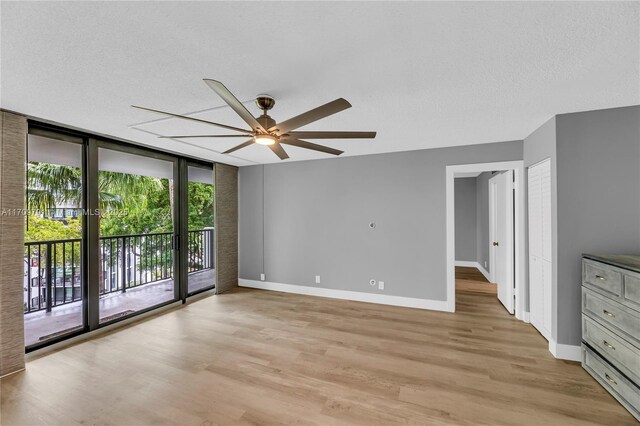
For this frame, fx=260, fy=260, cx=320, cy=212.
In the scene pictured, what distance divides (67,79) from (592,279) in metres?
4.59

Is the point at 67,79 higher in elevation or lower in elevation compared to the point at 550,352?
higher

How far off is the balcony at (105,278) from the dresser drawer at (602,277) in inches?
207

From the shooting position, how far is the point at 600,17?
1311mm

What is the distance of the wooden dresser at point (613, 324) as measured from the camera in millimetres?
1887

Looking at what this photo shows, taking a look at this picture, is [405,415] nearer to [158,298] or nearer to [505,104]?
[505,104]

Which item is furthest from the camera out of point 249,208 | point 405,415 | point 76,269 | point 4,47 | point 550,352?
point 249,208

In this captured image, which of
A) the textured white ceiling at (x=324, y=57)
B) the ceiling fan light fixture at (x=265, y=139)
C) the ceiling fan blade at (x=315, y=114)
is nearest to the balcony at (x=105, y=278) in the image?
the textured white ceiling at (x=324, y=57)

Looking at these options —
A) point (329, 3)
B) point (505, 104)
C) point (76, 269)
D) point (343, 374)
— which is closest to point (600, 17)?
point (505, 104)

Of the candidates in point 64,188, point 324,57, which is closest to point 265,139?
point 324,57

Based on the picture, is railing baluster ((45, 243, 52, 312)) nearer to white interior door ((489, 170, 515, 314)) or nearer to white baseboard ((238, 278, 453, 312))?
white baseboard ((238, 278, 453, 312))

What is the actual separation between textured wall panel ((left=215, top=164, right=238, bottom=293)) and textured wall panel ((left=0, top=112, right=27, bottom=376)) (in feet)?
8.47

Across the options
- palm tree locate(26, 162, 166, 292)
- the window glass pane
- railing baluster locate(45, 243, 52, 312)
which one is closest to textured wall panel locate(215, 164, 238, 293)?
palm tree locate(26, 162, 166, 292)

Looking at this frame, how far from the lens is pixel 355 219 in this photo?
14.7 ft

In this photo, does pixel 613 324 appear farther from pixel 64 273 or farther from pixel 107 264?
pixel 107 264
